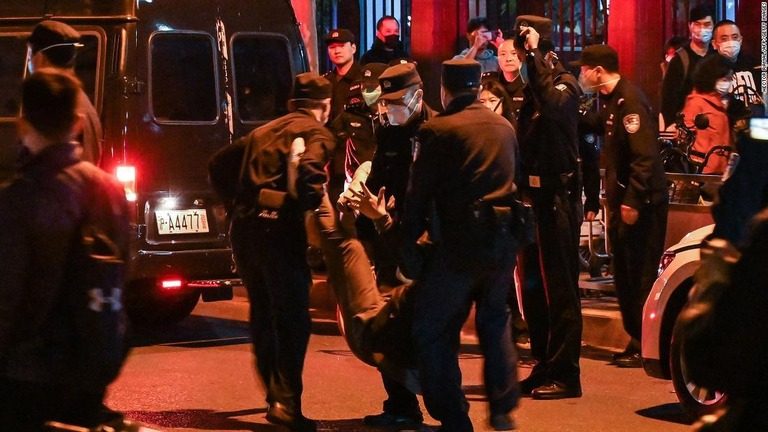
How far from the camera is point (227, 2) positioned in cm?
1110

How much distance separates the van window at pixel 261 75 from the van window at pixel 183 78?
227 mm

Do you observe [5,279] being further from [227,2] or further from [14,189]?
[227,2]

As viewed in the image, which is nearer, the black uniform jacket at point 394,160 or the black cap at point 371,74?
the black uniform jacket at point 394,160

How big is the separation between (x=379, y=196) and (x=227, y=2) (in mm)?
4113

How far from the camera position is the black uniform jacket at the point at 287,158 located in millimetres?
7496

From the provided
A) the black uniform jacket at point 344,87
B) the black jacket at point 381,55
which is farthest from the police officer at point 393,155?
the black jacket at point 381,55

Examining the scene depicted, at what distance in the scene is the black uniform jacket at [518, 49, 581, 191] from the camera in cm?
851

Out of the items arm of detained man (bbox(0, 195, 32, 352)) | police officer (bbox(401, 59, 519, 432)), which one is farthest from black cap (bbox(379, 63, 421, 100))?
arm of detained man (bbox(0, 195, 32, 352))

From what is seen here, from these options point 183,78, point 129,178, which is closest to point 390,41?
point 183,78

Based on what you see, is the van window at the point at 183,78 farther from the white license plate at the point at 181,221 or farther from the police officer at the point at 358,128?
the police officer at the point at 358,128

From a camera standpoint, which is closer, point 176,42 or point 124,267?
point 124,267

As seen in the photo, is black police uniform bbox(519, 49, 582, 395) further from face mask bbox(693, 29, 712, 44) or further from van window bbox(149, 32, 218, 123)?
face mask bbox(693, 29, 712, 44)

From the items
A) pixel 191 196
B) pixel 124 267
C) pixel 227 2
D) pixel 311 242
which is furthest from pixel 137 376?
pixel 124 267

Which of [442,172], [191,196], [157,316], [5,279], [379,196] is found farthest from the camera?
[157,316]
